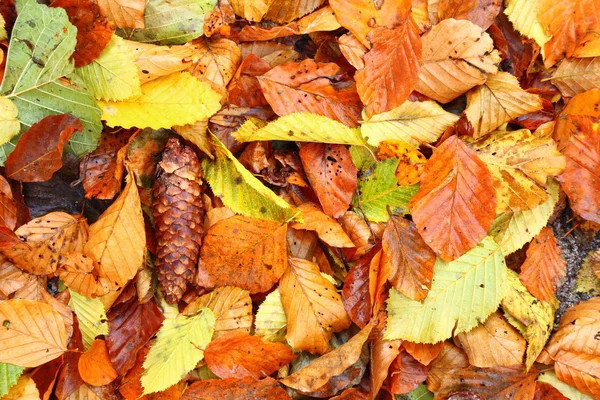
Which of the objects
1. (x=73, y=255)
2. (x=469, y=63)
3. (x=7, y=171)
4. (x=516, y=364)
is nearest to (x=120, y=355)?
(x=73, y=255)

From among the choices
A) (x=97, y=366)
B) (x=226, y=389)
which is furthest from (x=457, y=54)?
(x=97, y=366)

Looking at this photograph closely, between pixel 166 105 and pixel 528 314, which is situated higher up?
pixel 166 105

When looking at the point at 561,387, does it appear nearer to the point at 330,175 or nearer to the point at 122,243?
the point at 330,175

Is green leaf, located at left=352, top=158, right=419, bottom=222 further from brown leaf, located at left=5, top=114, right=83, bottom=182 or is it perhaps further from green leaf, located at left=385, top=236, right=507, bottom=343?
brown leaf, located at left=5, top=114, right=83, bottom=182

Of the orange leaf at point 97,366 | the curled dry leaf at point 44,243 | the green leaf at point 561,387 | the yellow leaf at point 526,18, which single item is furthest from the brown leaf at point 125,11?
the green leaf at point 561,387

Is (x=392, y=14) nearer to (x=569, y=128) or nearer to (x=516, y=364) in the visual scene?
(x=569, y=128)

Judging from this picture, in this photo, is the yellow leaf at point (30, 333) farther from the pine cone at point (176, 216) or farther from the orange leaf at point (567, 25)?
the orange leaf at point (567, 25)

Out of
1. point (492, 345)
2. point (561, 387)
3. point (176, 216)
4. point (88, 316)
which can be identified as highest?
point (176, 216)
